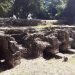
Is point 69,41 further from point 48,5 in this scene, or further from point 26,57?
point 48,5

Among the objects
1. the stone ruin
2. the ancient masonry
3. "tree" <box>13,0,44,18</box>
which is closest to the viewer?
the ancient masonry

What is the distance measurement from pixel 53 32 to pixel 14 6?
65.0ft

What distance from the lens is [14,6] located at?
33.8 meters

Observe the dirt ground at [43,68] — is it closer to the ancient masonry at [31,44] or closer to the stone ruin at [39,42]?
the ancient masonry at [31,44]

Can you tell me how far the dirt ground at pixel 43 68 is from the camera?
34.0 feet

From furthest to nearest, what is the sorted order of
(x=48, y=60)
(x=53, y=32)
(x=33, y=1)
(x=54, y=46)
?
(x=33, y=1)
(x=53, y=32)
(x=54, y=46)
(x=48, y=60)

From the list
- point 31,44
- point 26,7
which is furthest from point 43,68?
point 26,7

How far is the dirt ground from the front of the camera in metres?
Result: 10.4

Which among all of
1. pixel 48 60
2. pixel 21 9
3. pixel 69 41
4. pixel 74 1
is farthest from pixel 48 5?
pixel 48 60

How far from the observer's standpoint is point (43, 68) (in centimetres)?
1094

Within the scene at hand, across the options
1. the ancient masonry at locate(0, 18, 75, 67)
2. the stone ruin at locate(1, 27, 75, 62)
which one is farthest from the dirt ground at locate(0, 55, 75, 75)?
the stone ruin at locate(1, 27, 75, 62)

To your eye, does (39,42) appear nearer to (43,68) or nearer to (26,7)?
(43,68)

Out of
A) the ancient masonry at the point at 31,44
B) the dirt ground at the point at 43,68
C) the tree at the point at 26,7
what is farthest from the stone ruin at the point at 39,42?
the tree at the point at 26,7

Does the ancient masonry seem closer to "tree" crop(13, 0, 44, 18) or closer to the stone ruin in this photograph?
the stone ruin
